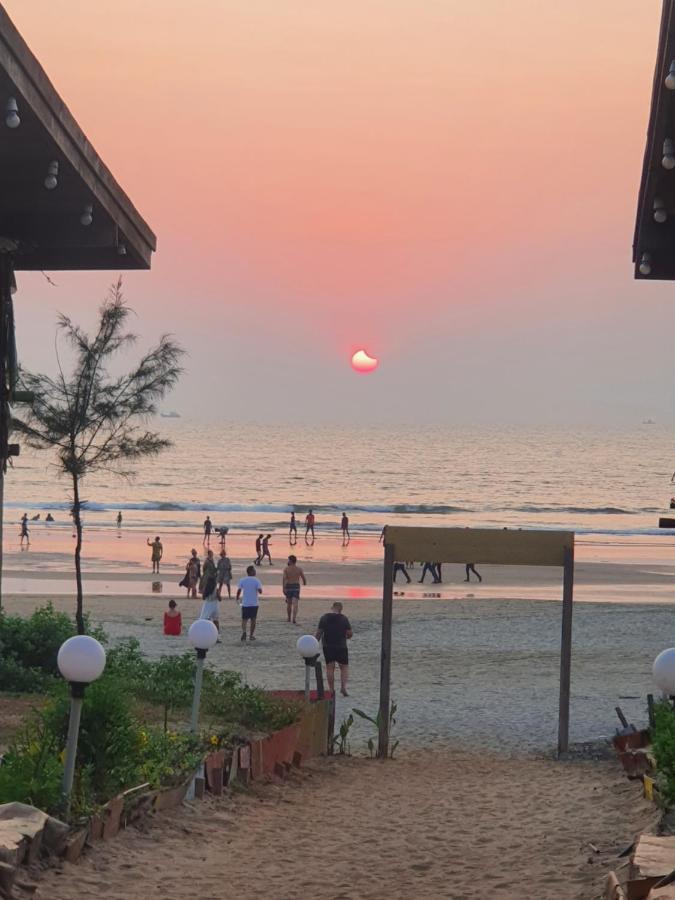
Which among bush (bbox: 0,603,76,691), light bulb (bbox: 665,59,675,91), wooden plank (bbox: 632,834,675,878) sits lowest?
bush (bbox: 0,603,76,691)

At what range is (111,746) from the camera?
838 centimetres

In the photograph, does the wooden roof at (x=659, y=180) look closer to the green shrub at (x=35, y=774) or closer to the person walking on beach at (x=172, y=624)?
the green shrub at (x=35, y=774)

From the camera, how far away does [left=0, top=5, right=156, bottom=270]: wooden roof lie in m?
7.73

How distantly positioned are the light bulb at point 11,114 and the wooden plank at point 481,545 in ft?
25.5

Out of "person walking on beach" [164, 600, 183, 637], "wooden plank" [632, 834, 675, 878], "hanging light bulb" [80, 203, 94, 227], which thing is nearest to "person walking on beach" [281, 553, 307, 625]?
"person walking on beach" [164, 600, 183, 637]

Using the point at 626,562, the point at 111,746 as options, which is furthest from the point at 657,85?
the point at 626,562

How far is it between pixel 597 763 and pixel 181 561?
37196 millimetres

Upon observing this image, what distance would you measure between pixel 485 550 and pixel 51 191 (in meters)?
6.38

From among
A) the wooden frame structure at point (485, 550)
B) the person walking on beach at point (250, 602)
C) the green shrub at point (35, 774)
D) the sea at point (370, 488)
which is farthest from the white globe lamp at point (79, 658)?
the sea at point (370, 488)

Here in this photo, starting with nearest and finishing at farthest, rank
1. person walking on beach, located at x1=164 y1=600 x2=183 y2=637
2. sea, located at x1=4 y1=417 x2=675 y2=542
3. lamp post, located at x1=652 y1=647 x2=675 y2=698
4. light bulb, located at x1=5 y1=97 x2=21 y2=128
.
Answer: light bulb, located at x1=5 y1=97 x2=21 y2=128 → lamp post, located at x1=652 y1=647 x2=675 y2=698 → person walking on beach, located at x1=164 y1=600 x2=183 y2=637 → sea, located at x1=4 y1=417 x2=675 y2=542

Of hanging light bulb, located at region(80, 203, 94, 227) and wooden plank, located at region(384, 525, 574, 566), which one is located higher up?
hanging light bulb, located at region(80, 203, 94, 227)

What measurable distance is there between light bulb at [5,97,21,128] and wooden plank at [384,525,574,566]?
7.78 m

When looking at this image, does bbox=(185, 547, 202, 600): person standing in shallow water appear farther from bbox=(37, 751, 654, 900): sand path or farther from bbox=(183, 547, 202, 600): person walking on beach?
bbox=(37, 751, 654, 900): sand path

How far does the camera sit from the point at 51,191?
1059 centimetres
